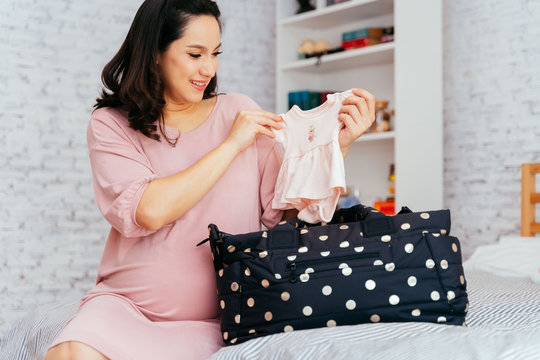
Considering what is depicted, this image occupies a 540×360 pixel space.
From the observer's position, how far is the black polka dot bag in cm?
119

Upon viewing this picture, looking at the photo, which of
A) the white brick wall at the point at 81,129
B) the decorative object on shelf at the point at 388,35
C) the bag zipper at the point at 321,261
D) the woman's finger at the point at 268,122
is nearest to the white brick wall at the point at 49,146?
the white brick wall at the point at 81,129

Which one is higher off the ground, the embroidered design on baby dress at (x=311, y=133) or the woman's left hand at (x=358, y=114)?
the woman's left hand at (x=358, y=114)

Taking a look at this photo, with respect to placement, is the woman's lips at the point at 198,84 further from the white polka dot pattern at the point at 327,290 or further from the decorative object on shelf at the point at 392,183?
the decorative object on shelf at the point at 392,183

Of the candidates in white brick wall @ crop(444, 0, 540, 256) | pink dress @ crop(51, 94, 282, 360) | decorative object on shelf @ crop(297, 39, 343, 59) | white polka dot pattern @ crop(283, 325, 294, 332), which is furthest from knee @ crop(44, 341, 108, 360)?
decorative object on shelf @ crop(297, 39, 343, 59)

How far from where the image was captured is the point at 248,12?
176 inches

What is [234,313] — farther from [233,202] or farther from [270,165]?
[270,165]

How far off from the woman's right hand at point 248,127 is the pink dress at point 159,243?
0.09 meters

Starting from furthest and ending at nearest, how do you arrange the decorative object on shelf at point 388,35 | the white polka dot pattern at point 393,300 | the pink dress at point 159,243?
1. the decorative object on shelf at point 388,35
2. the pink dress at point 159,243
3. the white polka dot pattern at point 393,300

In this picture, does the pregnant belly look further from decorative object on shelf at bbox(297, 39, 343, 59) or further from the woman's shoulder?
decorative object on shelf at bbox(297, 39, 343, 59)

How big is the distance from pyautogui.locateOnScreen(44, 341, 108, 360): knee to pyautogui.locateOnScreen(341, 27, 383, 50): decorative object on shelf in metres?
2.91

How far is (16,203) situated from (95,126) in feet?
7.05

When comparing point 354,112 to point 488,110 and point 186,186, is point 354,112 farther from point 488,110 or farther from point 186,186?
point 488,110

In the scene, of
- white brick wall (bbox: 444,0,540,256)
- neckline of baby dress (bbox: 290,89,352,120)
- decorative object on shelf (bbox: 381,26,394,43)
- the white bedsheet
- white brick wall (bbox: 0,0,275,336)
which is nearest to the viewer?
neckline of baby dress (bbox: 290,89,352,120)

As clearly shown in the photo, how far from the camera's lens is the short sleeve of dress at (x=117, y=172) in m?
1.43
